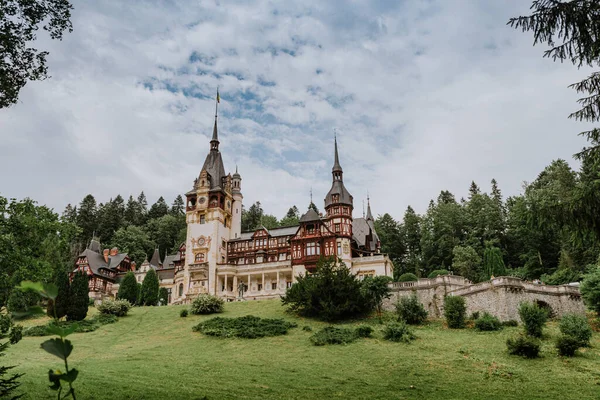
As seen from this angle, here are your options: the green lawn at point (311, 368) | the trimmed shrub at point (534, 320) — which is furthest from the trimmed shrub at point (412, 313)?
the trimmed shrub at point (534, 320)

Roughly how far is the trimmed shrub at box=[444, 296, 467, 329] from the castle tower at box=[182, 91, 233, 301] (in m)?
32.2

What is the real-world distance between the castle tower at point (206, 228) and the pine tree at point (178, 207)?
48.3 metres

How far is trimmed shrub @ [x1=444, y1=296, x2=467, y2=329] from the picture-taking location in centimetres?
3447

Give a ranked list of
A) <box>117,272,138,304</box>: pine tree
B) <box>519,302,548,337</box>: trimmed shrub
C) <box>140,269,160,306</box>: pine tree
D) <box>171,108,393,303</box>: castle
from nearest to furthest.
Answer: <box>519,302,548,337</box>: trimmed shrub < <box>117,272,138,304</box>: pine tree < <box>140,269,160,306</box>: pine tree < <box>171,108,393,303</box>: castle

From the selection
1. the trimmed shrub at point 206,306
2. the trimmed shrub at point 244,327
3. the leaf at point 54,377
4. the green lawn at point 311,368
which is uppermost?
the trimmed shrub at point 206,306

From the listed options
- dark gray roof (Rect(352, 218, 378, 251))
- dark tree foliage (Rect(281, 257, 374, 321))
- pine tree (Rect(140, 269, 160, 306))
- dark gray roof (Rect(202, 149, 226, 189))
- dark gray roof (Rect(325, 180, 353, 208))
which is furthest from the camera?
dark gray roof (Rect(202, 149, 226, 189))

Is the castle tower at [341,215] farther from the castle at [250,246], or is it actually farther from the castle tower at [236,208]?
the castle tower at [236,208]

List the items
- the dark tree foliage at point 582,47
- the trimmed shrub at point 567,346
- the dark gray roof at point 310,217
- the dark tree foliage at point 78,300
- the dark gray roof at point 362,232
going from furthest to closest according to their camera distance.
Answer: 1. the dark gray roof at point 362,232
2. the dark gray roof at point 310,217
3. the dark tree foliage at point 78,300
4. the trimmed shrub at point 567,346
5. the dark tree foliage at point 582,47

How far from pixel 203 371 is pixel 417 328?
58.6 ft

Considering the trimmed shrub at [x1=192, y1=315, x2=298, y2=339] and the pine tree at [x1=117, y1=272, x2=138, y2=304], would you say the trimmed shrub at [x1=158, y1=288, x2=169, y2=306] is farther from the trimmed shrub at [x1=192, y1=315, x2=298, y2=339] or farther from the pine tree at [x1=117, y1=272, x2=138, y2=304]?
the trimmed shrub at [x1=192, y1=315, x2=298, y2=339]

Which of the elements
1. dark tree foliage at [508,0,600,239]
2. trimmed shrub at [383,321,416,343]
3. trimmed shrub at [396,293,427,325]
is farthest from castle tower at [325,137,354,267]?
dark tree foliage at [508,0,600,239]

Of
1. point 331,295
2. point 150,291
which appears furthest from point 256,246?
point 331,295

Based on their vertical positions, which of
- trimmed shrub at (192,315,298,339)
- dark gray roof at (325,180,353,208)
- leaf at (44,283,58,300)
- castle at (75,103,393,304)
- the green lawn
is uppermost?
dark gray roof at (325,180,353,208)

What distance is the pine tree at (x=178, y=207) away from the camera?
112875 millimetres
